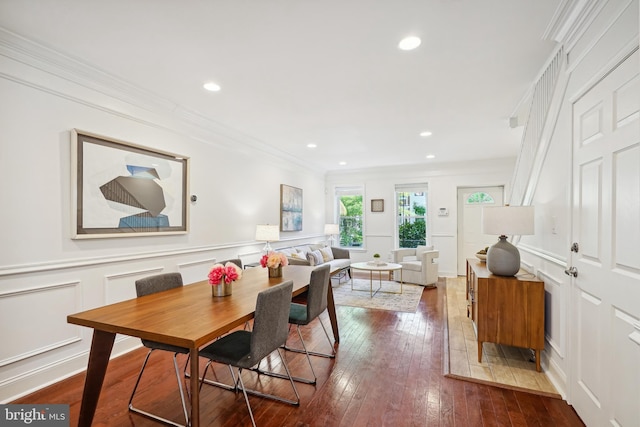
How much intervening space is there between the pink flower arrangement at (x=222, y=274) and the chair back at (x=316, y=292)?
0.60 metres

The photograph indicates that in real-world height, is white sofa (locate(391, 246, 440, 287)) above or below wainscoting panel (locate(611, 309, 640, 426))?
below

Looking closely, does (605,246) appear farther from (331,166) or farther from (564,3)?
(331,166)

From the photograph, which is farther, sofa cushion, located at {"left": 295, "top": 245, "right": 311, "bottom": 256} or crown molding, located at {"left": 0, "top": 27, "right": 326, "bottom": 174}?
sofa cushion, located at {"left": 295, "top": 245, "right": 311, "bottom": 256}

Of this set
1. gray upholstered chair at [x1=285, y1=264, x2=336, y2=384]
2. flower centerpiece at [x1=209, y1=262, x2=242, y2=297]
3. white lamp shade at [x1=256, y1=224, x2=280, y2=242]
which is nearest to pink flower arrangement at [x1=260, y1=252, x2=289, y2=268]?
gray upholstered chair at [x1=285, y1=264, x2=336, y2=384]

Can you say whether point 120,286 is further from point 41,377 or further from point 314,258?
point 314,258

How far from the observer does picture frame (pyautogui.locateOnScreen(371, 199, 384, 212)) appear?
7293mm

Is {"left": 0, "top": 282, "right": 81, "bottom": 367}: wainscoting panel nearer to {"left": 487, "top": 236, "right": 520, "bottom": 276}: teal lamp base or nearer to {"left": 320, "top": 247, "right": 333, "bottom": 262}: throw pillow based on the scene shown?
{"left": 487, "top": 236, "right": 520, "bottom": 276}: teal lamp base

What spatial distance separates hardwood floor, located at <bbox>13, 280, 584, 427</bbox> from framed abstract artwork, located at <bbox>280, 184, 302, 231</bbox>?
3.05 metres

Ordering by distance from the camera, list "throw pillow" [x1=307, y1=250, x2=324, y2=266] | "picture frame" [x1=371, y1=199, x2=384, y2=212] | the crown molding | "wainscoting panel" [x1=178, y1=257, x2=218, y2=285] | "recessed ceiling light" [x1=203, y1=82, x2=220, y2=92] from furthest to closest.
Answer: "picture frame" [x1=371, y1=199, x2=384, y2=212] < "throw pillow" [x1=307, y1=250, x2=324, y2=266] < "wainscoting panel" [x1=178, y1=257, x2=218, y2=285] < "recessed ceiling light" [x1=203, y1=82, x2=220, y2=92] < the crown molding

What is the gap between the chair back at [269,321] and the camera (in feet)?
Result: 5.72

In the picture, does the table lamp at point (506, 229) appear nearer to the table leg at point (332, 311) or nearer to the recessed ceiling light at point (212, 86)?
the table leg at point (332, 311)

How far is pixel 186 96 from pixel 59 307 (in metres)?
2.19

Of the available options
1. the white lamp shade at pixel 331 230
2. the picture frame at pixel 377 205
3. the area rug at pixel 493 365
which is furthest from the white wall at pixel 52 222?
the picture frame at pixel 377 205

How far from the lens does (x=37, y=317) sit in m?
2.29
